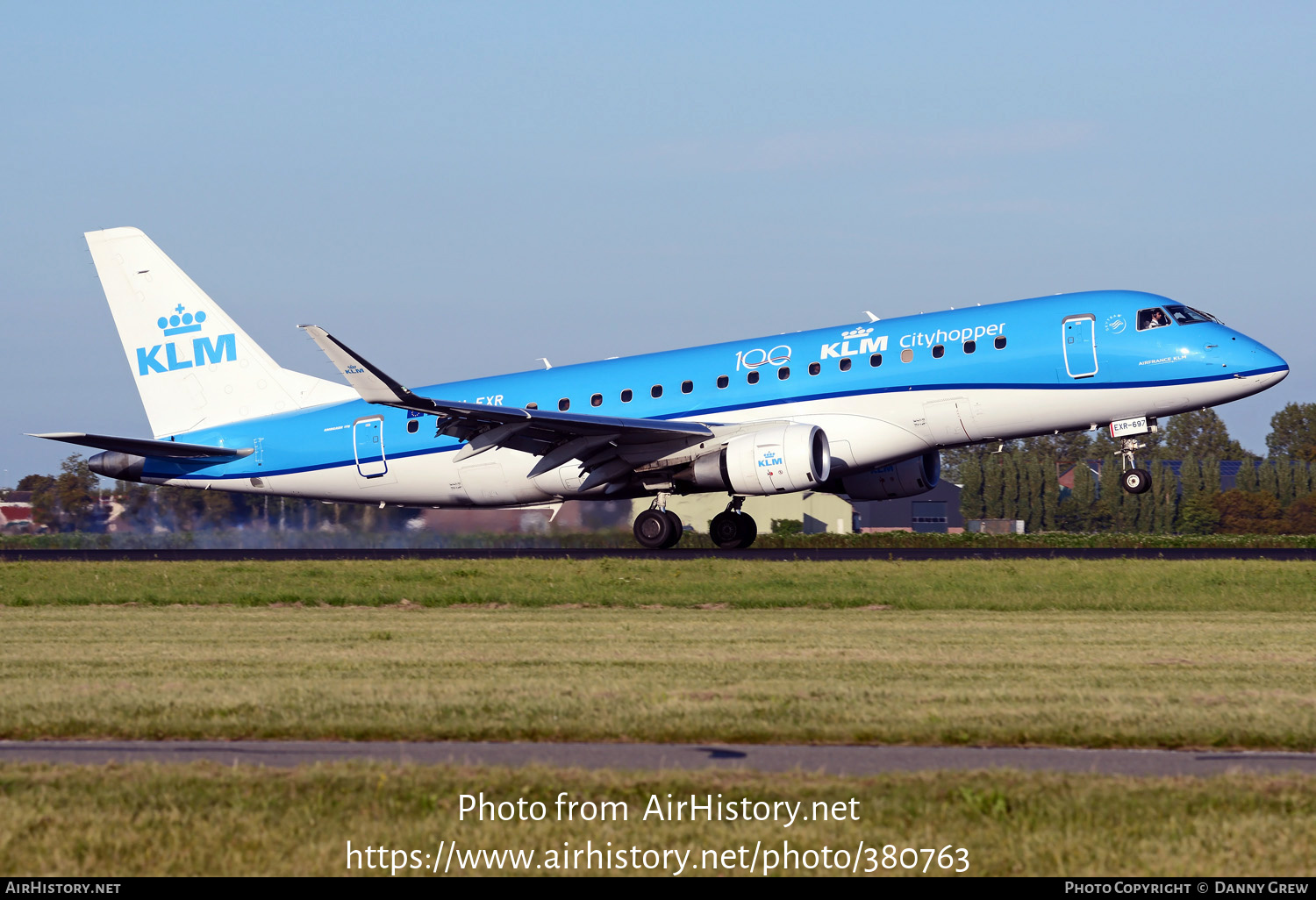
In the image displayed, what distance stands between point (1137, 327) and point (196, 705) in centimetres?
2173

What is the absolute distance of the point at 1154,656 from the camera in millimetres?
14297

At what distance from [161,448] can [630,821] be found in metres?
29.5

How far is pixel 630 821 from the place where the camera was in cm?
712

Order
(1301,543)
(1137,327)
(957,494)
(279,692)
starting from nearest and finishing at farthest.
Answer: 1. (279,692)
2. (1137,327)
3. (1301,543)
4. (957,494)

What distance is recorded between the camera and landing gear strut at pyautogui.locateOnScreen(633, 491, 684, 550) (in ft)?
105

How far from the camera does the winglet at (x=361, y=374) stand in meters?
25.8

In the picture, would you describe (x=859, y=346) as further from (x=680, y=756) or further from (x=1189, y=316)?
(x=680, y=756)

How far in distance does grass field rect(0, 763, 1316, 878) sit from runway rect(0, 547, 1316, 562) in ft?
64.0

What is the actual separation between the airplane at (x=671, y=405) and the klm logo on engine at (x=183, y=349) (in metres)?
0.05

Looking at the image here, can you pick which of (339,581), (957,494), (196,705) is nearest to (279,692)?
(196,705)

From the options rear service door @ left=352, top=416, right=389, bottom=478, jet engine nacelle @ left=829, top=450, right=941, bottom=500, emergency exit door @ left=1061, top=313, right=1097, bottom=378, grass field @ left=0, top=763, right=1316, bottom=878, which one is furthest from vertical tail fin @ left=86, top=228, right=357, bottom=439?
grass field @ left=0, top=763, right=1316, bottom=878

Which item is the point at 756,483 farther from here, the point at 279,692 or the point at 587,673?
the point at 279,692

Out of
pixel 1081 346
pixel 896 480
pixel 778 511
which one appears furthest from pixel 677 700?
pixel 778 511

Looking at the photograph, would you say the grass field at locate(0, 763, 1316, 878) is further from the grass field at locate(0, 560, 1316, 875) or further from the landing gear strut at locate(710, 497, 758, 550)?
the landing gear strut at locate(710, 497, 758, 550)
